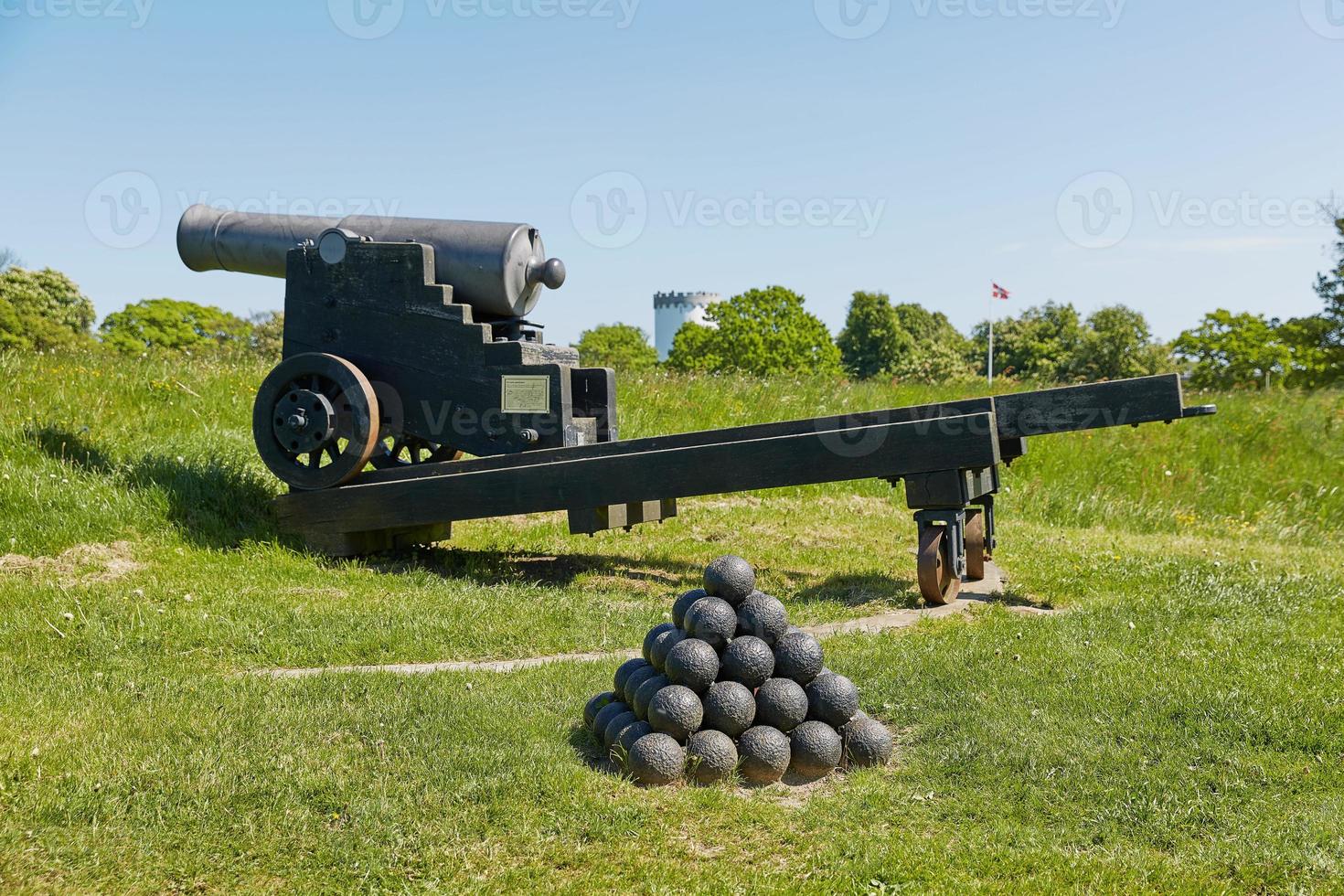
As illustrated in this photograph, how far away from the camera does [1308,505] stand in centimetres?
1339

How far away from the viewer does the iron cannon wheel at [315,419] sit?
8031 mm

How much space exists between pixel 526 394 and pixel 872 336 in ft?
173

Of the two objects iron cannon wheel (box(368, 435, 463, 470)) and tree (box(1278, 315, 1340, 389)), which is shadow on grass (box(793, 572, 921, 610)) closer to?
iron cannon wheel (box(368, 435, 463, 470))

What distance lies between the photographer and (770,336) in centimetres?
5612

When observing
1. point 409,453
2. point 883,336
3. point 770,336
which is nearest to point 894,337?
point 883,336

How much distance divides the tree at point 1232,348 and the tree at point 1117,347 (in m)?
1.99

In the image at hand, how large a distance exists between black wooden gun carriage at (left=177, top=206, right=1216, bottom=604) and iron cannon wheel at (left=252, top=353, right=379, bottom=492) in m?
0.01

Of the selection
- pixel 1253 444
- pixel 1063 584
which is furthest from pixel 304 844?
pixel 1253 444

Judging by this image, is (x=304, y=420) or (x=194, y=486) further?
(x=194, y=486)

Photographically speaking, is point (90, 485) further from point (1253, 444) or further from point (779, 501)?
point (1253, 444)

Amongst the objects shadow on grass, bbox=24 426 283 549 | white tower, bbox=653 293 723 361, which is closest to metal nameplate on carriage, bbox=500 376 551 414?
shadow on grass, bbox=24 426 283 549

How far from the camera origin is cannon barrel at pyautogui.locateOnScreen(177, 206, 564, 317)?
Result: 8.17 meters

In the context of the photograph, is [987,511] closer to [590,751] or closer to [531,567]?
[531,567]

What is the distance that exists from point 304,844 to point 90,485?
5.85 meters
